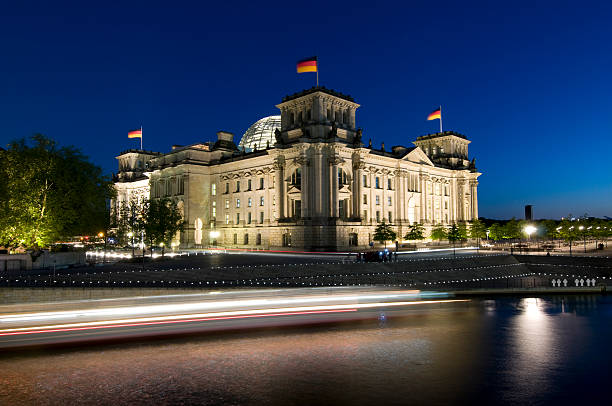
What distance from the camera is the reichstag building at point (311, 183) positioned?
7162 centimetres

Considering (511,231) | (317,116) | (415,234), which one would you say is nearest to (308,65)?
(317,116)

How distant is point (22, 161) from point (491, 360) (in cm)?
4604

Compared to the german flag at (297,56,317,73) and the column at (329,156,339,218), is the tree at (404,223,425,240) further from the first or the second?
the german flag at (297,56,317,73)

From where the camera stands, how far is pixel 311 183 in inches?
2800

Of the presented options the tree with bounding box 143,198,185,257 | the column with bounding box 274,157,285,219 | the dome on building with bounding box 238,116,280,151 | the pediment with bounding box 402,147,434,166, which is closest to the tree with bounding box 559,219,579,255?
the pediment with bounding box 402,147,434,166

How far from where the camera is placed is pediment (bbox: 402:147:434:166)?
91019 mm

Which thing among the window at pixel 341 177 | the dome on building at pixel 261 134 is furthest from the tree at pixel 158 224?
the dome on building at pixel 261 134

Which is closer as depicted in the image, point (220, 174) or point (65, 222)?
point (65, 222)

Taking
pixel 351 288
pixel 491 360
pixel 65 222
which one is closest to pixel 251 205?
pixel 65 222

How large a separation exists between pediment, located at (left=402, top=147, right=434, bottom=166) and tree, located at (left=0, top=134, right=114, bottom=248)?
60.4 metres

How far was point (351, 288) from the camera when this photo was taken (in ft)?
79.6

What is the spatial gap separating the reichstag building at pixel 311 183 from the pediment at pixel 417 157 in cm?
22

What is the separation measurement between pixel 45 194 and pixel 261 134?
208ft

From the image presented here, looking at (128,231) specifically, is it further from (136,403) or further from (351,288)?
(136,403)
